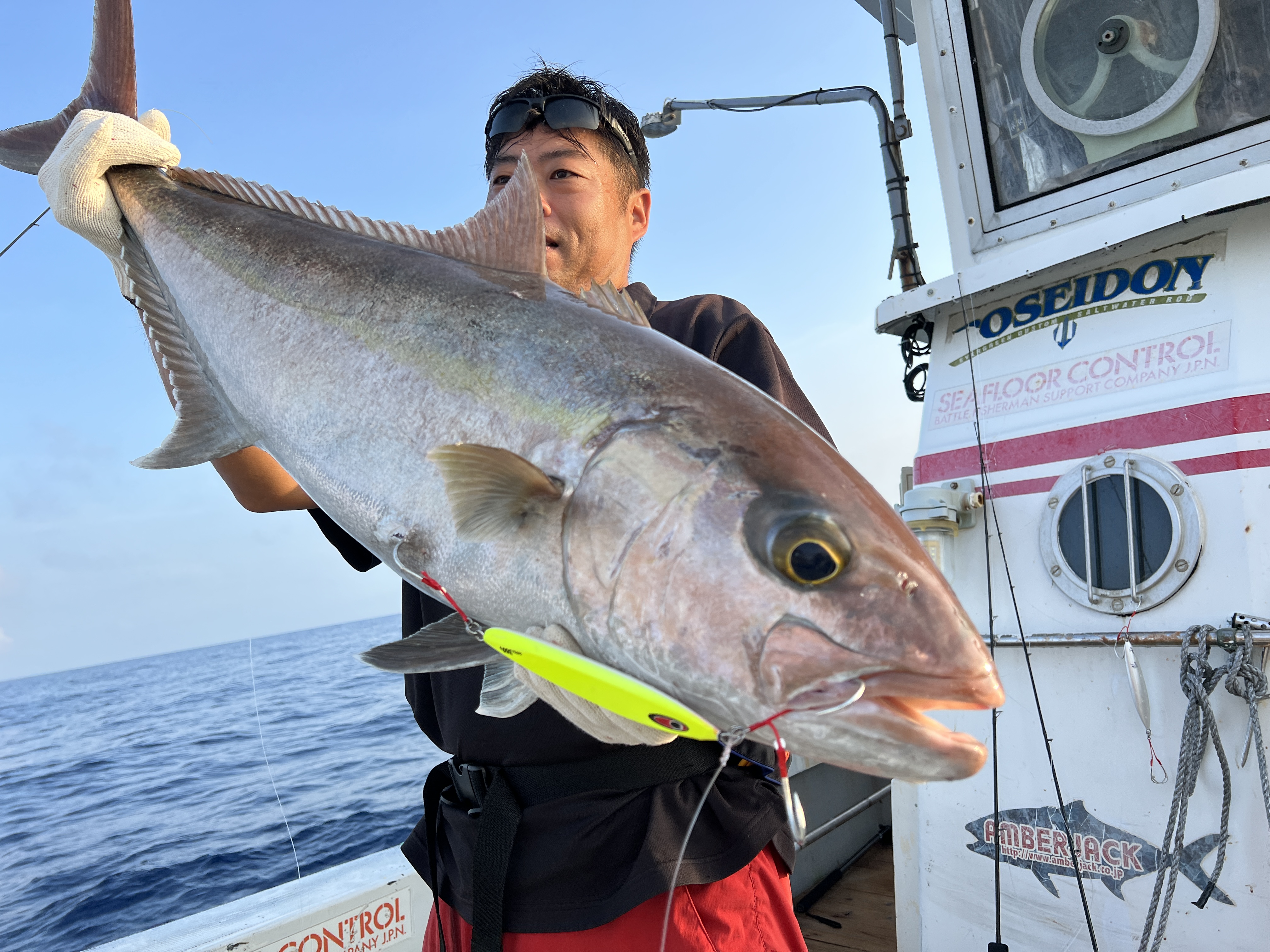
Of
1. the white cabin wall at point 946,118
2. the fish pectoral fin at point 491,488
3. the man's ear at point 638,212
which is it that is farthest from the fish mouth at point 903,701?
the white cabin wall at point 946,118

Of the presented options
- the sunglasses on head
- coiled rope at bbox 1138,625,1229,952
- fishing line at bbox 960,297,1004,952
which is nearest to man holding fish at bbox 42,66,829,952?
the sunglasses on head

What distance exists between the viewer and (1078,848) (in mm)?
3086

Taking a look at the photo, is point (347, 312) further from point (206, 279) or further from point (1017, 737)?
point (1017, 737)

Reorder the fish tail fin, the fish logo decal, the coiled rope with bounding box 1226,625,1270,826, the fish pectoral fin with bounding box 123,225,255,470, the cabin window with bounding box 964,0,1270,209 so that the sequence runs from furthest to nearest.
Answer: the cabin window with bounding box 964,0,1270,209
the fish logo decal
the coiled rope with bounding box 1226,625,1270,826
the fish tail fin
the fish pectoral fin with bounding box 123,225,255,470

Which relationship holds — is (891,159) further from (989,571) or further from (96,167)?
(96,167)

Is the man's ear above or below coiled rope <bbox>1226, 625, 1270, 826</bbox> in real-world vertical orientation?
above

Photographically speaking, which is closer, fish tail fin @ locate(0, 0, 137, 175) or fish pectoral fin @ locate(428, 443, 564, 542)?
fish pectoral fin @ locate(428, 443, 564, 542)

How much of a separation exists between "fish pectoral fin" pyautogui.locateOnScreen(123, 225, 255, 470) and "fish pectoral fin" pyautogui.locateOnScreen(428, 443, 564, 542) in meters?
0.75

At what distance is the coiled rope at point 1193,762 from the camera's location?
268cm

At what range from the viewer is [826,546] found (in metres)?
1.02

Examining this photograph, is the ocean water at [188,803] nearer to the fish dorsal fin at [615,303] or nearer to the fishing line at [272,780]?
the fishing line at [272,780]

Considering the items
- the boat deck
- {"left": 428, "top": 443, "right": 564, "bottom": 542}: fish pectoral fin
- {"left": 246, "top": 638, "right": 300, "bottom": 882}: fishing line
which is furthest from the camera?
{"left": 246, "top": 638, "right": 300, "bottom": 882}: fishing line

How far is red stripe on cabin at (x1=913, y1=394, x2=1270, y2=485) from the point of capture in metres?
2.90

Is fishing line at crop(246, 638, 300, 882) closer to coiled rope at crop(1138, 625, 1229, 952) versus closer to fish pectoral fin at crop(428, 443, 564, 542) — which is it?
fish pectoral fin at crop(428, 443, 564, 542)
